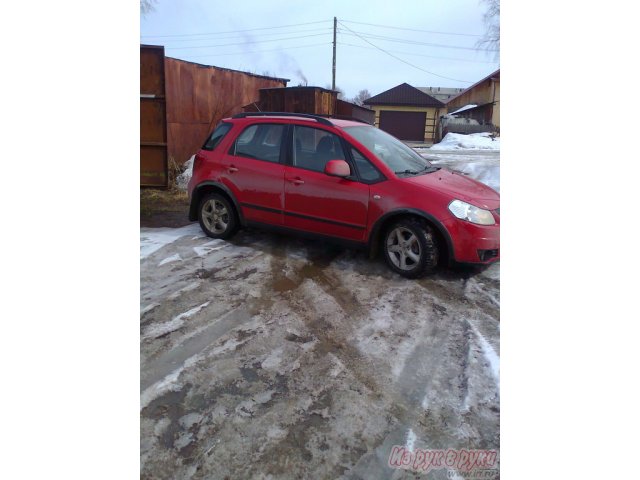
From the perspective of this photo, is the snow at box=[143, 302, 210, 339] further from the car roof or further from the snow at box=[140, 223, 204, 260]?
the car roof

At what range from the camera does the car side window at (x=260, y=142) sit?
4.00 m

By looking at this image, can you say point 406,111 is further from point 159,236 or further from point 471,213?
point 159,236

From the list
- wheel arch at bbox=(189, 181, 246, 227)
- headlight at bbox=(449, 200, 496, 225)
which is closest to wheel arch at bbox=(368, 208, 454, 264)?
headlight at bbox=(449, 200, 496, 225)

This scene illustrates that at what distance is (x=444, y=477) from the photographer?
1664 millimetres

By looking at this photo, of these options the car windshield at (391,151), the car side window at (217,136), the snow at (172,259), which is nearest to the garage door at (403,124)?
the car windshield at (391,151)

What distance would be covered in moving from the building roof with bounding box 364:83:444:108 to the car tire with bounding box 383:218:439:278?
0.93m

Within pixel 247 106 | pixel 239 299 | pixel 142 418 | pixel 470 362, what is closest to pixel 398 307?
pixel 470 362

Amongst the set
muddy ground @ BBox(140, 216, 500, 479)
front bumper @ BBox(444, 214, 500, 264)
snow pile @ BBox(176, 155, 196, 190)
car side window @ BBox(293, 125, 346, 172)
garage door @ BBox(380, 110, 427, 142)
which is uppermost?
garage door @ BBox(380, 110, 427, 142)

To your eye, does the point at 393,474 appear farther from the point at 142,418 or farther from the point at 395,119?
the point at 395,119

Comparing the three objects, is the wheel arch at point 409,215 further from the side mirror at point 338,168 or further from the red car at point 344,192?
the side mirror at point 338,168

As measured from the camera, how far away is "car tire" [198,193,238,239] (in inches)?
169

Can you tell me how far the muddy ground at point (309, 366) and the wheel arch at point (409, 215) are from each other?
211 millimetres

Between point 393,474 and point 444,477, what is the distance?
0.21 metres

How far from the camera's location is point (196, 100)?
6746 mm
